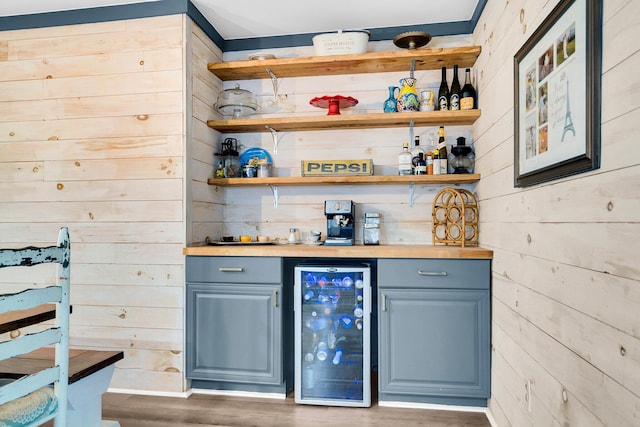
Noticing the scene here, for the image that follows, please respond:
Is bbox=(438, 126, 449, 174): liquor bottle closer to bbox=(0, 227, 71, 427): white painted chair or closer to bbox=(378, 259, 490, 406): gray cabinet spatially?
bbox=(378, 259, 490, 406): gray cabinet

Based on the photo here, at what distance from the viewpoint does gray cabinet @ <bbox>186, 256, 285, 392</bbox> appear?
264 cm

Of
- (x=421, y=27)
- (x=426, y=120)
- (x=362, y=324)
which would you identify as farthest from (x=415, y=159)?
(x=362, y=324)

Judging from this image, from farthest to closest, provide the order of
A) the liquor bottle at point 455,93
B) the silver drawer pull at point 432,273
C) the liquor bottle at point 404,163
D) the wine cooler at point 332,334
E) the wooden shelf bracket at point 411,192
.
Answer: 1. the wooden shelf bracket at point 411,192
2. the liquor bottle at point 404,163
3. the liquor bottle at point 455,93
4. the wine cooler at point 332,334
5. the silver drawer pull at point 432,273

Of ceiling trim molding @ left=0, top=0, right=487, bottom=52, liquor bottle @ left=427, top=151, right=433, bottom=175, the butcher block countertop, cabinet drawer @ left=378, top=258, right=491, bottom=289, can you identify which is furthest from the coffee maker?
ceiling trim molding @ left=0, top=0, right=487, bottom=52

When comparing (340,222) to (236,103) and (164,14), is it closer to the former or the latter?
(236,103)

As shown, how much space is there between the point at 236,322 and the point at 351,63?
6.07ft

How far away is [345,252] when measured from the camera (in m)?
2.59

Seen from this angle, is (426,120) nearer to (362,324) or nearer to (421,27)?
(421,27)

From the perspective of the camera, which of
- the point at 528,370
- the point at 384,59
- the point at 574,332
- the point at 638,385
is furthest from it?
the point at 384,59

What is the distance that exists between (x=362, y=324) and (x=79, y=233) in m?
1.90

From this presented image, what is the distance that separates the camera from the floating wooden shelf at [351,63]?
2.84 m

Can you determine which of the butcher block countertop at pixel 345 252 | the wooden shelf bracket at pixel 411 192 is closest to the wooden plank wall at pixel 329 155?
the wooden shelf bracket at pixel 411 192

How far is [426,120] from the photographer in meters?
2.93

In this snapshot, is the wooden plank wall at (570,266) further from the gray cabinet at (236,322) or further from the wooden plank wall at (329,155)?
the gray cabinet at (236,322)
